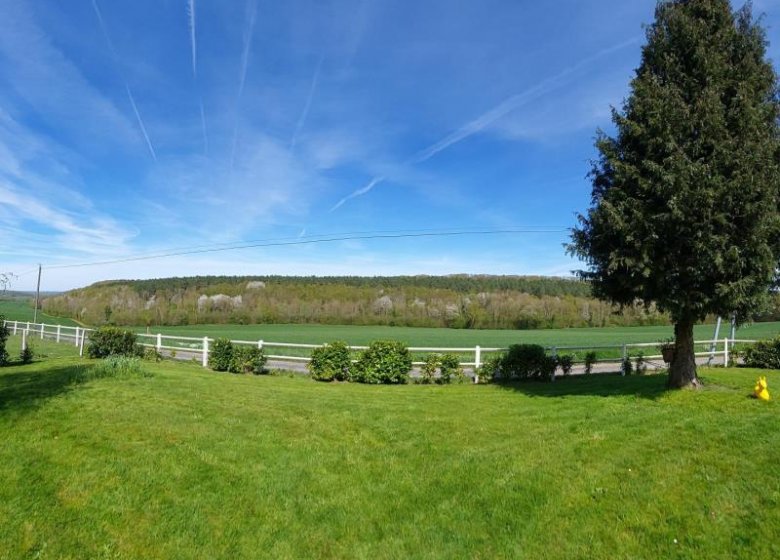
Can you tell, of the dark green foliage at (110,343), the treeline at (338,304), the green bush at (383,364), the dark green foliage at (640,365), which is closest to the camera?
the green bush at (383,364)

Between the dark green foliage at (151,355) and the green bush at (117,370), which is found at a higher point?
the green bush at (117,370)

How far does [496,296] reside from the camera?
7525 centimetres

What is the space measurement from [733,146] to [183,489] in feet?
31.4

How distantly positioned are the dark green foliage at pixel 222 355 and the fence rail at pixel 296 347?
0.32m

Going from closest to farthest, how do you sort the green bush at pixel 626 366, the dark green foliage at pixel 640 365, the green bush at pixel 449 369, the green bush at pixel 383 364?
the green bush at pixel 383 364
the green bush at pixel 449 369
the green bush at pixel 626 366
the dark green foliage at pixel 640 365

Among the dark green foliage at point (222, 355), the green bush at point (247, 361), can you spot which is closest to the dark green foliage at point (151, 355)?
the dark green foliage at point (222, 355)

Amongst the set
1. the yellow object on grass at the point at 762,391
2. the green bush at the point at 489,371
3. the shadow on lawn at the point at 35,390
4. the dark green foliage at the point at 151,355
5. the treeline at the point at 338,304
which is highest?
the treeline at the point at 338,304

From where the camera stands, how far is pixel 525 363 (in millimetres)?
14211

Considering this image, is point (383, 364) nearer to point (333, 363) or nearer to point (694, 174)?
point (333, 363)

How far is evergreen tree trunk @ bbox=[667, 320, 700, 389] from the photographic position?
29.0 feet

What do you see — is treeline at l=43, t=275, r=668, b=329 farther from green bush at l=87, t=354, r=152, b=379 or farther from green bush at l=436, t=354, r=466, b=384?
A: green bush at l=87, t=354, r=152, b=379

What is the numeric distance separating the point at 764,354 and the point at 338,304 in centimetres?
6364

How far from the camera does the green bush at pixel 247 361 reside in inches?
659

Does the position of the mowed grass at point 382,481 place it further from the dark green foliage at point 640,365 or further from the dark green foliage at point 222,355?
the dark green foliage at point 222,355
